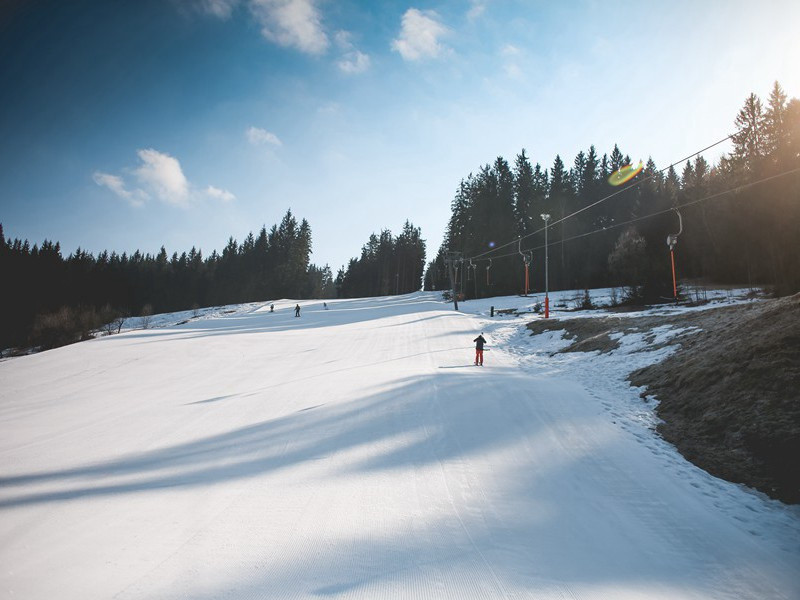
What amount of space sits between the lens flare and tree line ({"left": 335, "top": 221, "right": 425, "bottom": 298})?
53554mm

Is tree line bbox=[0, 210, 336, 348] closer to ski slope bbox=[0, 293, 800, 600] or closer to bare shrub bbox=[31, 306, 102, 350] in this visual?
bare shrub bbox=[31, 306, 102, 350]

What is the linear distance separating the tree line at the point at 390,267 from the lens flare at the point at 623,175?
176 ft

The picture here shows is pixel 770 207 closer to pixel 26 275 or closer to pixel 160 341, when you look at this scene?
pixel 160 341

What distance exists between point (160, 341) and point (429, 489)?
74.9 feet

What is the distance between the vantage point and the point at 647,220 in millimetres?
48312

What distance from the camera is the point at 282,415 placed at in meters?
8.42

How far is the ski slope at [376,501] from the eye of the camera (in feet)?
10.9

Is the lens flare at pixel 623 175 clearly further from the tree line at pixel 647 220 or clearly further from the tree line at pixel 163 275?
the tree line at pixel 163 275

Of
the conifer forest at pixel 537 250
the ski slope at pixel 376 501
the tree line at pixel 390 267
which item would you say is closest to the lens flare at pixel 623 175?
the conifer forest at pixel 537 250

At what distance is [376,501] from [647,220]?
58502 millimetres

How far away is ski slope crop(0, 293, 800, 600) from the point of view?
3312 millimetres

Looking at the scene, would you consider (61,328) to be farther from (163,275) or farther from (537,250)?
(163,275)

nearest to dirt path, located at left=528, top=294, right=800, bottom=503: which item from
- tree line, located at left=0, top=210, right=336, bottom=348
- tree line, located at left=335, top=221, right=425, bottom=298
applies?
tree line, located at left=0, top=210, right=336, bottom=348

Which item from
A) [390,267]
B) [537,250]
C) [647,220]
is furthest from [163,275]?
[647,220]
